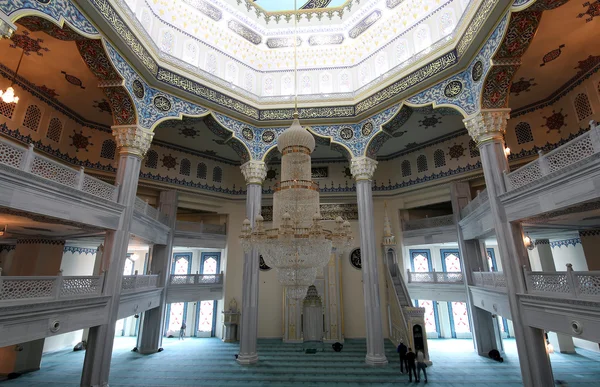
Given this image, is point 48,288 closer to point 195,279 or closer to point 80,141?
point 80,141

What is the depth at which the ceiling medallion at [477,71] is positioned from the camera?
21.0ft

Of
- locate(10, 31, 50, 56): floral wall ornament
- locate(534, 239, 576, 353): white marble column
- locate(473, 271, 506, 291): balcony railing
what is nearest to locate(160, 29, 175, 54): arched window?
locate(10, 31, 50, 56): floral wall ornament

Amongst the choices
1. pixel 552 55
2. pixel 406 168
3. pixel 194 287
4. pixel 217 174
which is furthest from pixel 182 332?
pixel 552 55

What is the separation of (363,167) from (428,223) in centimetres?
373

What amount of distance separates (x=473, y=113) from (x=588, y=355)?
25.5 ft

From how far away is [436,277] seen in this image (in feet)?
33.2

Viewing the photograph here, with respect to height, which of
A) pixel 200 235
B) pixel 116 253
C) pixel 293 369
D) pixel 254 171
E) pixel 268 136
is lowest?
pixel 293 369

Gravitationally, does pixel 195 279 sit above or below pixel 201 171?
below

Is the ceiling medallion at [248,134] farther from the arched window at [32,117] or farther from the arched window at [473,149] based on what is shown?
the arched window at [473,149]

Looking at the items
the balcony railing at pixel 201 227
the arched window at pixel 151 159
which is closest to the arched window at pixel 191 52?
the arched window at pixel 151 159

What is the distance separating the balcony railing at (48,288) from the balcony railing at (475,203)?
8709 millimetres

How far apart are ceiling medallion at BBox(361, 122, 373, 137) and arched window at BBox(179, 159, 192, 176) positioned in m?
6.44

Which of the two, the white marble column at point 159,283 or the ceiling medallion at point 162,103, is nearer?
the ceiling medallion at point 162,103

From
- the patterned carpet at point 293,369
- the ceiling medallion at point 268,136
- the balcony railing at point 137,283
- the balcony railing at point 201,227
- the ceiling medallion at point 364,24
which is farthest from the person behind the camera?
the balcony railing at point 201,227
